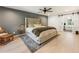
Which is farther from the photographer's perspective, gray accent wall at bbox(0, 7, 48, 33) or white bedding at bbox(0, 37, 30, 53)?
gray accent wall at bbox(0, 7, 48, 33)

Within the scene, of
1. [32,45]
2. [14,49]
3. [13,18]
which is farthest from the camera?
[13,18]

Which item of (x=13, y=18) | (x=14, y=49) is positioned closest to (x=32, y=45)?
(x=14, y=49)

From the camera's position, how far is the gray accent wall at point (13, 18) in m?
4.03

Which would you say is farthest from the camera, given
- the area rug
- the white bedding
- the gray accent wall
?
the gray accent wall

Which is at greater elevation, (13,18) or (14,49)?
(13,18)

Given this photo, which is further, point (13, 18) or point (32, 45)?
point (13, 18)

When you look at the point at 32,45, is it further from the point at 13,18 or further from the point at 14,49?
the point at 13,18

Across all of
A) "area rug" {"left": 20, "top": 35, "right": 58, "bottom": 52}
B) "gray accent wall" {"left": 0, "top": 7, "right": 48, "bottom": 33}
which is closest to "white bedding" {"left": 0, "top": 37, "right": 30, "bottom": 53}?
"area rug" {"left": 20, "top": 35, "right": 58, "bottom": 52}

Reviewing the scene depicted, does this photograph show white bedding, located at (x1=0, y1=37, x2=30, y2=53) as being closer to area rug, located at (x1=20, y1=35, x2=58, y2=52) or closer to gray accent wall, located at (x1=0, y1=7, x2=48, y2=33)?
area rug, located at (x1=20, y1=35, x2=58, y2=52)

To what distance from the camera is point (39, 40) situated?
371 cm

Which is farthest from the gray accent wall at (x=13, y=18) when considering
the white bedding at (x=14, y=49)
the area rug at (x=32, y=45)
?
the white bedding at (x=14, y=49)

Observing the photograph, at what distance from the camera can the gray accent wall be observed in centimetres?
403

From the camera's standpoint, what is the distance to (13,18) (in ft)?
14.0

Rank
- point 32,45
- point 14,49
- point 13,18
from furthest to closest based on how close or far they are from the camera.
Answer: point 13,18 < point 32,45 < point 14,49
